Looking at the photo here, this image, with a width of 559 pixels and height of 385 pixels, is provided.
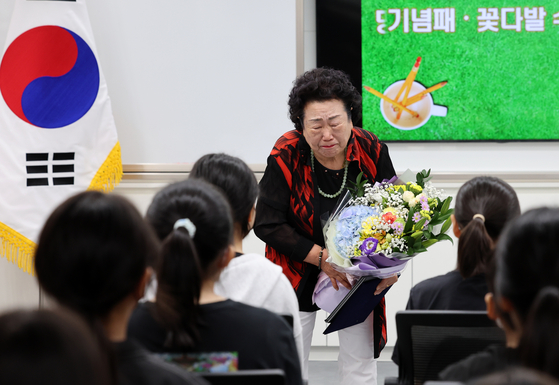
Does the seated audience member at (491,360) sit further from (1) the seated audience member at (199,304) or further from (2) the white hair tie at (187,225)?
(2) the white hair tie at (187,225)

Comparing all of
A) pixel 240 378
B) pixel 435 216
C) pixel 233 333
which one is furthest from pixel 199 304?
pixel 435 216

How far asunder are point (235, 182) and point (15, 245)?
2.19 m

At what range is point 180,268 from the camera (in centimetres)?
114

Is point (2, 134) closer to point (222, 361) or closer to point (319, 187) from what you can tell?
point (319, 187)

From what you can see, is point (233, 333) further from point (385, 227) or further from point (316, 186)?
point (316, 186)

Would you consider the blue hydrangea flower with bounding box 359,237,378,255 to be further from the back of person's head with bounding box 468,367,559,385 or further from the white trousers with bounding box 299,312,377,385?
the back of person's head with bounding box 468,367,559,385

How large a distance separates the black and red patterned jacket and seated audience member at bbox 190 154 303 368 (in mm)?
535

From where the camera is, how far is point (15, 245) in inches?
128

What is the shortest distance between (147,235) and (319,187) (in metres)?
1.35

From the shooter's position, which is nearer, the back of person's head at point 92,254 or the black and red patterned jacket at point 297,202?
the back of person's head at point 92,254

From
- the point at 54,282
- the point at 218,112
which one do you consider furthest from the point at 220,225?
the point at 218,112

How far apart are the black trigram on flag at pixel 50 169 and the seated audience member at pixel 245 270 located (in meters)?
1.95

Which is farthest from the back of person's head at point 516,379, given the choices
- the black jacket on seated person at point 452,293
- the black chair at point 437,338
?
the black jacket on seated person at point 452,293

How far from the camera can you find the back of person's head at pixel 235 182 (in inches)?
63.6
